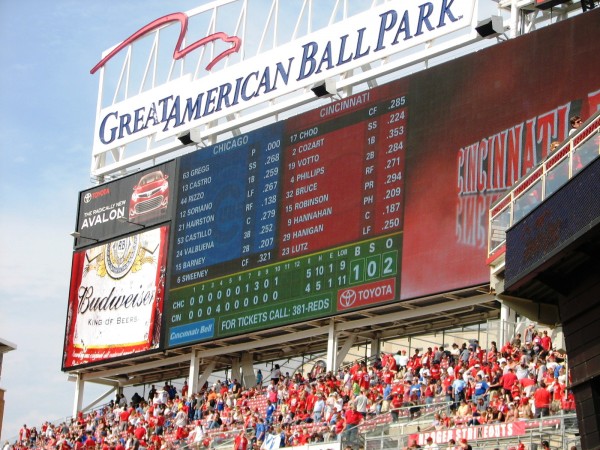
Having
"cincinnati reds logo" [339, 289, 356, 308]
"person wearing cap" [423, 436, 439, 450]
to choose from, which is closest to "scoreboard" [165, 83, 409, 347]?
"cincinnati reds logo" [339, 289, 356, 308]

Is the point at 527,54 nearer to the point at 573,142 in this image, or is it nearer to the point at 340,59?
the point at 340,59

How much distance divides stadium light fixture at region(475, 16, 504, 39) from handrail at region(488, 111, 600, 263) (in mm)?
8568

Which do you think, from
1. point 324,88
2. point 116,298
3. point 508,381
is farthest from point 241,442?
point 116,298

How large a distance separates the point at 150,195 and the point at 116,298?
1984 mm

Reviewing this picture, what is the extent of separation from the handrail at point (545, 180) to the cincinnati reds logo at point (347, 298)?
8471 millimetres

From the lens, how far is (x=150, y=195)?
998 inches

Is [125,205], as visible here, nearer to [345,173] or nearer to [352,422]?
[345,173]

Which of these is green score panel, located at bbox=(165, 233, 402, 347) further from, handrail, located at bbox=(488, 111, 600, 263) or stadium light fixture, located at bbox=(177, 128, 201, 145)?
handrail, located at bbox=(488, 111, 600, 263)

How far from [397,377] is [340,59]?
6.15 meters

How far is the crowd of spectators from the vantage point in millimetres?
16094

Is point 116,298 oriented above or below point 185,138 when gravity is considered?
below

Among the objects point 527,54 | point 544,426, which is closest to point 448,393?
point 544,426

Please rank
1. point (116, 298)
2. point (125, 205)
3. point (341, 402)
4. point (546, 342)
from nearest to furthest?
point (546, 342)
point (341, 402)
point (116, 298)
point (125, 205)

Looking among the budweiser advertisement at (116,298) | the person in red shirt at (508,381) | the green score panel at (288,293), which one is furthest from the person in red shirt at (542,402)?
the budweiser advertisement at (116,298)
